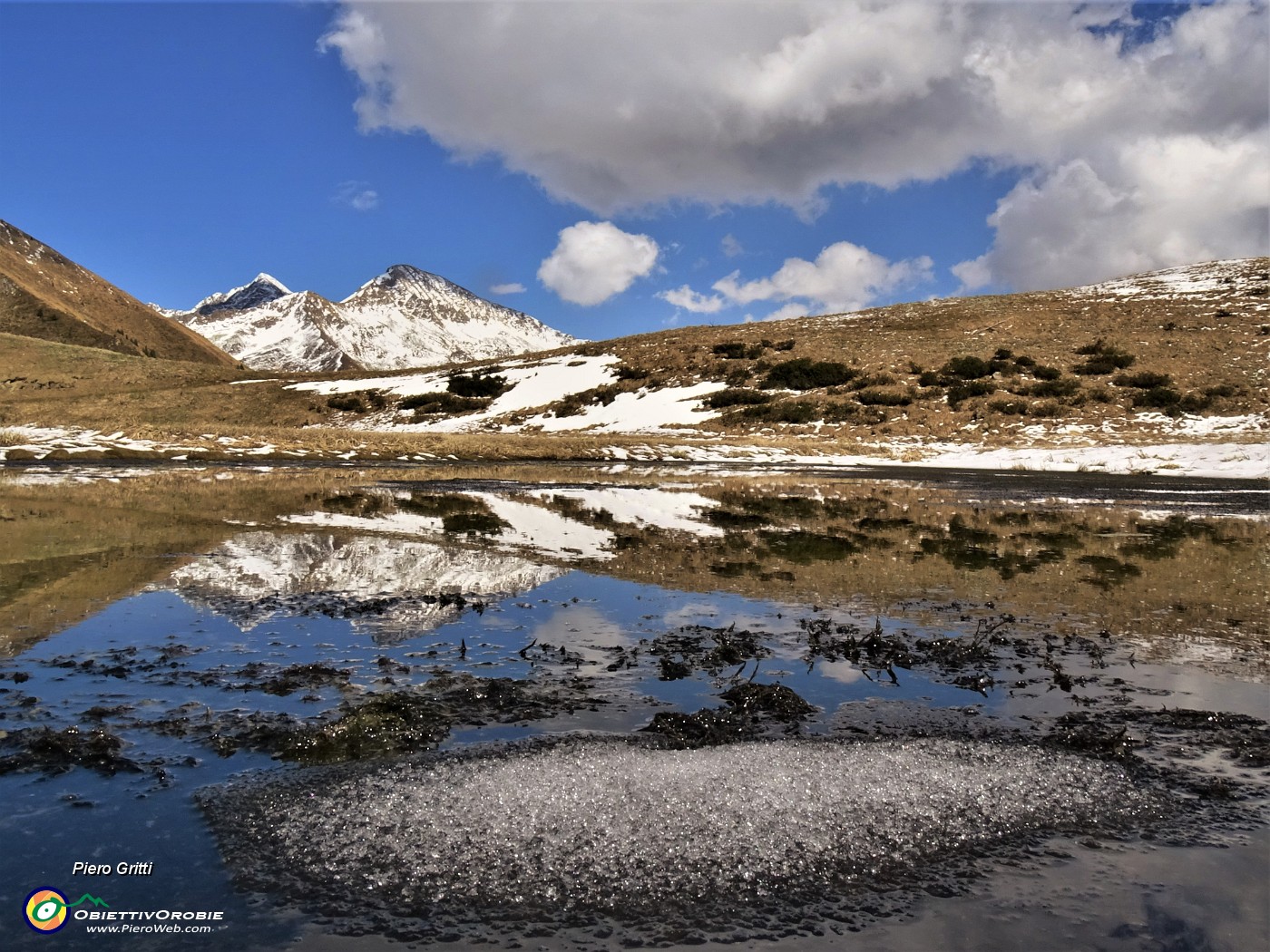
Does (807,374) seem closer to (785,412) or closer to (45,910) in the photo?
(785,412)

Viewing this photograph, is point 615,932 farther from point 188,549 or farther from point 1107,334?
point 1107,334

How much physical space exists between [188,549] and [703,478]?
74.6ft

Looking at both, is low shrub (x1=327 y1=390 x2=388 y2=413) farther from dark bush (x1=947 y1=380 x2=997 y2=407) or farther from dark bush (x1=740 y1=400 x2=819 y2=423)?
dark bush (x1=947 y1=380 x2=997 y2=407)

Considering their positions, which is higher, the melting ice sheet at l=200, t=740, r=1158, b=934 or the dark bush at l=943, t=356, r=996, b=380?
the dark bush at l=943, t=356, r=996, b=380

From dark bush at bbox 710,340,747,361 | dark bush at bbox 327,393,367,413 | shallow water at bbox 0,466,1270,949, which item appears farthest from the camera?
dark bush at bbox 710,340,747,361

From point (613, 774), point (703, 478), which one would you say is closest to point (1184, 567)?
point (613, 774)

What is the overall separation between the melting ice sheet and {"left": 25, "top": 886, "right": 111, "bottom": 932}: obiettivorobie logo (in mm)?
621

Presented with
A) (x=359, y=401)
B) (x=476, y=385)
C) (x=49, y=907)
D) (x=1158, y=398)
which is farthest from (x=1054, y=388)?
(x=49, y=907)

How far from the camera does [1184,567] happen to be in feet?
42.9

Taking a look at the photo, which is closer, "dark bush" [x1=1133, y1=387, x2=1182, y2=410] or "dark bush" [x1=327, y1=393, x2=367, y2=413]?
"dark bush" [x1=1133, y1=387, x2=1182, y2=410]

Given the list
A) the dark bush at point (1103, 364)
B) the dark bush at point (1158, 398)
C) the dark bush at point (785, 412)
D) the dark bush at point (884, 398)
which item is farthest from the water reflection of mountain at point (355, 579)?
the dark bush at point (1103, 364)

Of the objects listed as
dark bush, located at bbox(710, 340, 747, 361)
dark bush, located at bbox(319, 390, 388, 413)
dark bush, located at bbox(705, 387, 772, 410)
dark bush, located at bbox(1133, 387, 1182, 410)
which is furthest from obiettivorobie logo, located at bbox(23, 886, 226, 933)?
dark bush, located at bbox(710, 340, 747, 361)

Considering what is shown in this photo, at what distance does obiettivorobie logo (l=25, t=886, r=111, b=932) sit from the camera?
3646 mm

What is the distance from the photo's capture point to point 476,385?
6762 cm
